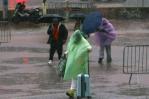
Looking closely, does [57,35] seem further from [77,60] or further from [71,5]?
[71,5]

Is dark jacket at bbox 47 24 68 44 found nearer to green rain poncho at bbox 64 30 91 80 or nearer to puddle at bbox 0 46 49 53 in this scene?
puddle at bbox 0 46 49 53

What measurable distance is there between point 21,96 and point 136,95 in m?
2.56

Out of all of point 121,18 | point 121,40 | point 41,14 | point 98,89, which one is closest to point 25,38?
point 121,40

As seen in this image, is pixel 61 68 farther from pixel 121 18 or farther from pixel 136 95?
pixel 121 18

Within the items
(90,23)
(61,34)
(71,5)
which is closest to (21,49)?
(61,34)

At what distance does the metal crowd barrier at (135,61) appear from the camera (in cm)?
1836

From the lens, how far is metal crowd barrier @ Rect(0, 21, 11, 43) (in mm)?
27144

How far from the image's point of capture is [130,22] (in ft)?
117

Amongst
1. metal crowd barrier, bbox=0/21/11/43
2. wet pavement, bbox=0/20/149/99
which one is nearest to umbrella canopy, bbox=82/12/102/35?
wet pavement, bbox=0/20/149/99

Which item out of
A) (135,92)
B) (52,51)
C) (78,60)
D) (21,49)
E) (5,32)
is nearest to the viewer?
(78,60)

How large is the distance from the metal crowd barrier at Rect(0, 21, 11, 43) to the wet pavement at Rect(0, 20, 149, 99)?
2.62ft

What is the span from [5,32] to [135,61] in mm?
10792

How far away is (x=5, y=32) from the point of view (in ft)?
97.3

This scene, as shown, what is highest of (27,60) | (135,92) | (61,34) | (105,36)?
(61,34)
